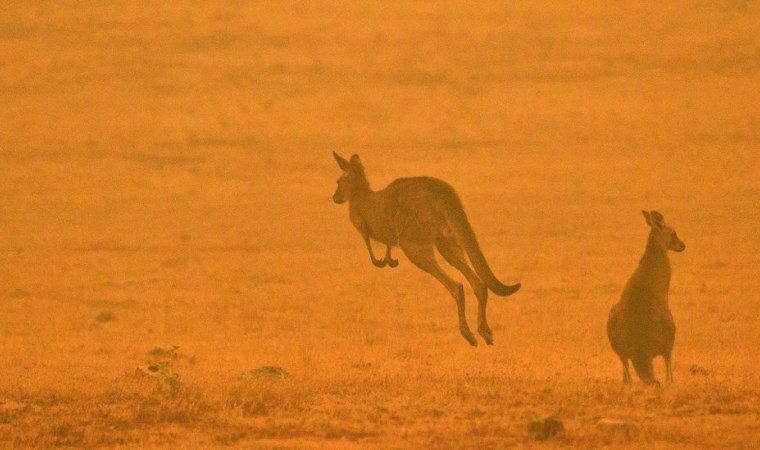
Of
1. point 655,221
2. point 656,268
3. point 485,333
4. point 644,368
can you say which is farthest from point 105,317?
point 644,368

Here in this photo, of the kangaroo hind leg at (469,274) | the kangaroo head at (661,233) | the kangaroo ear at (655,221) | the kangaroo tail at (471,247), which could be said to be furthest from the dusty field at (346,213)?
the kangaroo ear at (655,221)

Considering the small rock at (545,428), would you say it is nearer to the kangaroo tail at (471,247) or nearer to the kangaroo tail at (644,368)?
the kangaroo tail at (644,368)

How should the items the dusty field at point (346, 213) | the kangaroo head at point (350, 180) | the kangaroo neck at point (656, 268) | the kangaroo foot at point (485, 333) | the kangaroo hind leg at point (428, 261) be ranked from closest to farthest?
the dusty field at point (346, 213) → the kangaroo neck at point (656, 268) → the kangaroo foot at point (485, 333) → the kangaroo hind leg at point (428, 261) → the kangaroo head at point (350, 180)

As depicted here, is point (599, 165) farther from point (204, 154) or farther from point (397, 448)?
point (397, 448)

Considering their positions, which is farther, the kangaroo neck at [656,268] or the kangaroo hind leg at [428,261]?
the kangaroo hind leg at [428,261]

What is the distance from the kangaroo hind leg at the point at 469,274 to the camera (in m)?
13.2

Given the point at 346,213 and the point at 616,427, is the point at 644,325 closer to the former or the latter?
the point at 616,427

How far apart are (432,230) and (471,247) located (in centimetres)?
47

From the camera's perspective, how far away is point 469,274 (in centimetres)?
1356

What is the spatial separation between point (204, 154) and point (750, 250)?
1576 centimetres

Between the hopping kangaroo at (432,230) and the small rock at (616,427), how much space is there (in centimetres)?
256

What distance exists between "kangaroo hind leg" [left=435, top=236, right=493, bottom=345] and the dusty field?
433mm

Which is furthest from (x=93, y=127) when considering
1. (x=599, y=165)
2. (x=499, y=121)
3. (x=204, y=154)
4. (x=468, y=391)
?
(x=468, y=391)

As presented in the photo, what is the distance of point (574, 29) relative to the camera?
48688 millimetres
